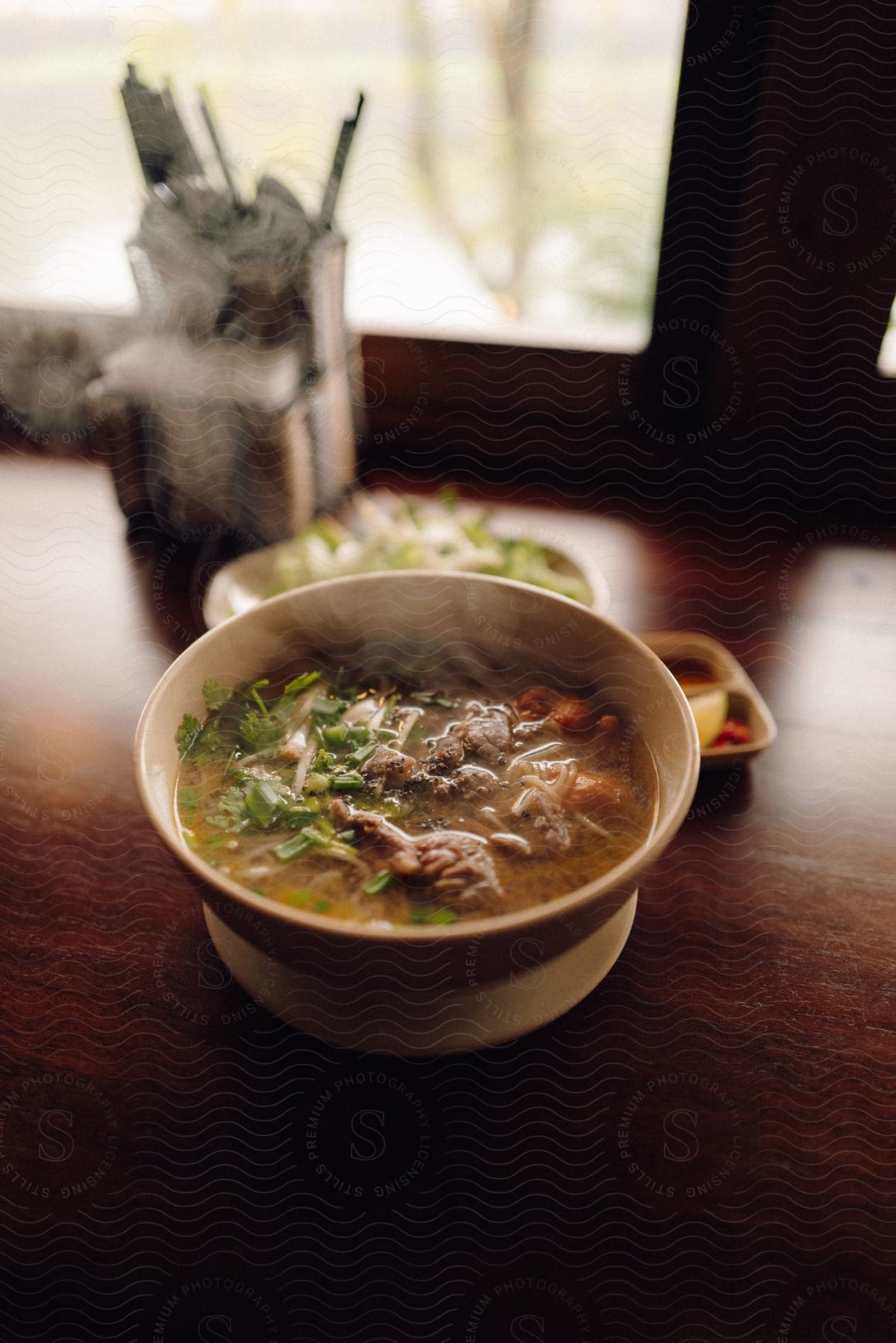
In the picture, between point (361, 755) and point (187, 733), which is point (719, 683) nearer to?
point (361, 755)

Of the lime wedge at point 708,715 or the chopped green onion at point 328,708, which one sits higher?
the chopped green onion at point 328,708

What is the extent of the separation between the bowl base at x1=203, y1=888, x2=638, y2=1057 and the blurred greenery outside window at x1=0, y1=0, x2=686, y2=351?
53.1 inches

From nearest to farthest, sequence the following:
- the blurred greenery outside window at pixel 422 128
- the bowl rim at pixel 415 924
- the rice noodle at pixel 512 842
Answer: the bowl rim at pixel 415 924 < the rice noodle at pixel 512 842 < the blurred greenery outside window at pixel 422 128

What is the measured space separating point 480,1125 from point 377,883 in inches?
9.7

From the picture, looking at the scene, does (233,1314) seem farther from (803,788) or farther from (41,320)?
(41,320)

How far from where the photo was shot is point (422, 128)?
1.69m

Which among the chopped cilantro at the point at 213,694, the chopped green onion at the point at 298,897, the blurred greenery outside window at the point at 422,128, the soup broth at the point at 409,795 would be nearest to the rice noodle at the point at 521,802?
the soup broth at the point at 409,795

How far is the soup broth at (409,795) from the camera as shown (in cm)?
92

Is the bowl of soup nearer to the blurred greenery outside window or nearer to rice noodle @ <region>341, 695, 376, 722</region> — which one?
rice noodle @ <region>341, 695, 376, 722</region>

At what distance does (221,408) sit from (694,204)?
0.96m

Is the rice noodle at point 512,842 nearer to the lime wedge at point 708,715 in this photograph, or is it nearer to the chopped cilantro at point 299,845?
the chopped cilantro at point 299,845

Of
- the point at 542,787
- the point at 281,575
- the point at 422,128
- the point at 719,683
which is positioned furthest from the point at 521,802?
the point at 422,128

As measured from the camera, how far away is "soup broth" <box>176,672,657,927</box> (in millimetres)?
920

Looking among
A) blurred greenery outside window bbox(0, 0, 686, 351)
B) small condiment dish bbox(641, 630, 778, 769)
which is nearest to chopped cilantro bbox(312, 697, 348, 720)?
small condiment dish bbox(641, 630, 778, 769)
